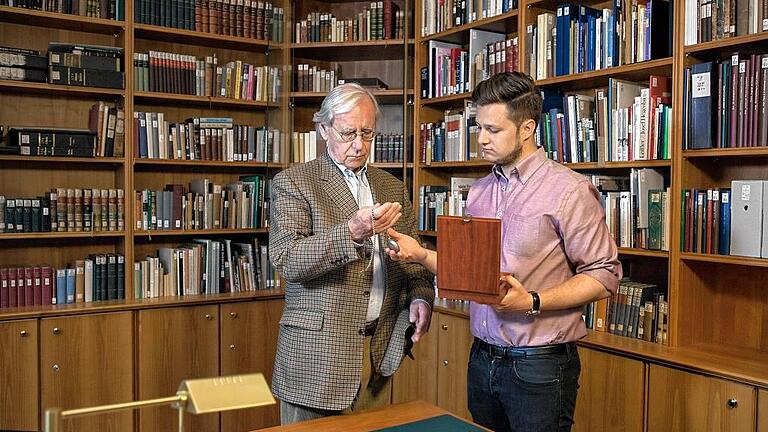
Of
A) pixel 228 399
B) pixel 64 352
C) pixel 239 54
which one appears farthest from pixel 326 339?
pixel 239 54

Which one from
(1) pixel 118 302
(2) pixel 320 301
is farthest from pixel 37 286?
(2) pixel 320 301

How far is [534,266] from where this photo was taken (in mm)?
2045

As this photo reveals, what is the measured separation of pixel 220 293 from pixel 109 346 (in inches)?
27.0

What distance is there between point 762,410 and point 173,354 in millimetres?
2647

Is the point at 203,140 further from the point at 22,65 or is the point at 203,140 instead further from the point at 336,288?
the point at 336,288

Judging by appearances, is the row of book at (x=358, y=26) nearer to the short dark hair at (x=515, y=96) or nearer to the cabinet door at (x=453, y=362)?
the cabinet door at (x=453, y=362)

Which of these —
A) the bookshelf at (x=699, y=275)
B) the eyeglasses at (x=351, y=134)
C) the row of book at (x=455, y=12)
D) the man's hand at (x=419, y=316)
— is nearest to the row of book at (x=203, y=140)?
the row of book at (x=455, y=12)

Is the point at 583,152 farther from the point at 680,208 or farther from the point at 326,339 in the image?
the point at 326,339

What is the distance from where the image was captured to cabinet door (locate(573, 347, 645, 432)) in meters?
2.77

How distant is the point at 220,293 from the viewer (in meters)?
4.09

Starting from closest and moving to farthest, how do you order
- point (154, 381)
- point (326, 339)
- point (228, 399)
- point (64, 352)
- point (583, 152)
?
point (228, 399), point (326, 339), point (583, 152), point (64, 352), point (154, 381)

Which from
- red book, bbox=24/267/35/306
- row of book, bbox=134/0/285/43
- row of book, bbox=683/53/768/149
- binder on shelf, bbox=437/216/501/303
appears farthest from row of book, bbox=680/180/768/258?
red book, bbox=24/267/35/306

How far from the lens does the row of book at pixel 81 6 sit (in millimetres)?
3584

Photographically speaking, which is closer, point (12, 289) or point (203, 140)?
point (12, 289)
